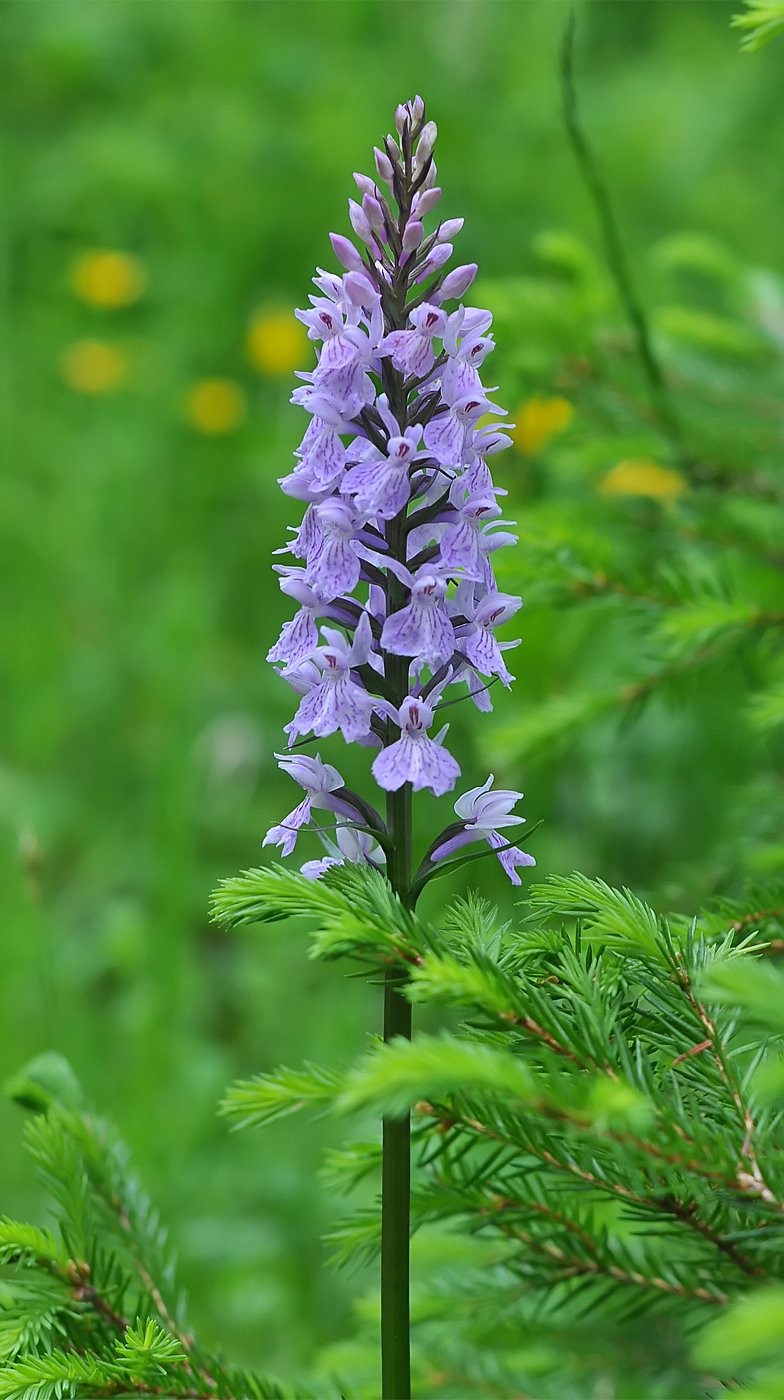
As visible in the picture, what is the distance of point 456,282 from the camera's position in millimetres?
1338

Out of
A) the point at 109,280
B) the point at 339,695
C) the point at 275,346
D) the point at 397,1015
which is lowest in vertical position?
the point at 397,1015

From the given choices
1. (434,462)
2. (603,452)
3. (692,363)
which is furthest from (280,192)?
(434,462)

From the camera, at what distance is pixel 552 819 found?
410 centimetres

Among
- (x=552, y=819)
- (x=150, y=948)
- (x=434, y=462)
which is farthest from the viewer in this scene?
(x=552, y=819)

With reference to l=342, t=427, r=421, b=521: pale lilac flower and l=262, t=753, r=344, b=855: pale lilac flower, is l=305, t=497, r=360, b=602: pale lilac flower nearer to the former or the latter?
l=342, t=427, r=421, b=521: pale lilac flower

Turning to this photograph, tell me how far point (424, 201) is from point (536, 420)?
9.42 feet

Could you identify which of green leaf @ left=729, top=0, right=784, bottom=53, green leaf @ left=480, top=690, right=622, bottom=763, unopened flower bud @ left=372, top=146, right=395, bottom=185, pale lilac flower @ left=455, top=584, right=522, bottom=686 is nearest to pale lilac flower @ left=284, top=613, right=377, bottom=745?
pale lilac flower @ left=455, top=584, right=522, bottom=686

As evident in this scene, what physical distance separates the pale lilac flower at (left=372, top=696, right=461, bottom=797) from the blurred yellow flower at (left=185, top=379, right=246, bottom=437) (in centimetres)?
448

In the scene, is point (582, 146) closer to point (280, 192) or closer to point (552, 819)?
point (552, 819)

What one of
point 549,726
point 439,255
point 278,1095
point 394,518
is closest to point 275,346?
point 549,726

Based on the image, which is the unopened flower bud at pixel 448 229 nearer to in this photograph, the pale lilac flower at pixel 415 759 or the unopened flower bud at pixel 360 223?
the unopened flower bud at pixel 360 223

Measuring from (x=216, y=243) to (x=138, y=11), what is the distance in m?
2.29

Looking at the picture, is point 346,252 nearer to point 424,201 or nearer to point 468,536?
point 424,201

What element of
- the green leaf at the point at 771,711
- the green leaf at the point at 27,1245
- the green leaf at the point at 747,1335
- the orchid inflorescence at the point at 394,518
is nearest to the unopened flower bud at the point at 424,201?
the orchid inflorescence at the point at 394,518
